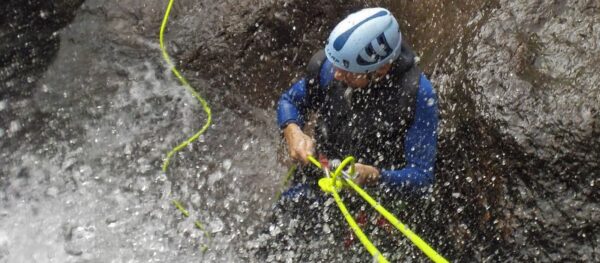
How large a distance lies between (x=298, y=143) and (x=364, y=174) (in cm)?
44

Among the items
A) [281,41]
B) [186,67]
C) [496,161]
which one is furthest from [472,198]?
[186,67]

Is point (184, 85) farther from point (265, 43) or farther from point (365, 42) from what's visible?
point (365, 42)

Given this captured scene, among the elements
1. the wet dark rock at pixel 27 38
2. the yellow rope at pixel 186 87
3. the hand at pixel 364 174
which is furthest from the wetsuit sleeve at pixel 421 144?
the wet dark rock at pixel 27 38

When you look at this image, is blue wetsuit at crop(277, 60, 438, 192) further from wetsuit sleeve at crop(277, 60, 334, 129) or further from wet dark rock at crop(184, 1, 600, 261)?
wet dark rock at crop(184, 1, 600, 261)

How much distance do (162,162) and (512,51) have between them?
2836 mm

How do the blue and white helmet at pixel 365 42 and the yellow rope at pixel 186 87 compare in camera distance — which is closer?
the blue and white helmet at pixel 365 42

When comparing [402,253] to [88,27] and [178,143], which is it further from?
[88,27]

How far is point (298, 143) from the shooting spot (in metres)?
3.09

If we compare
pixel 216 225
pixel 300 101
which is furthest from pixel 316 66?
pixel 216 225

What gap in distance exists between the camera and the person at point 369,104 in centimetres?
290

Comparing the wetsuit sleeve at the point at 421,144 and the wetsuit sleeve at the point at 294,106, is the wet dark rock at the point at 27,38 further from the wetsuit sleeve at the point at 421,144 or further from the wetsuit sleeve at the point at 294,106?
the wetsuit sleeve at the point at 421,144

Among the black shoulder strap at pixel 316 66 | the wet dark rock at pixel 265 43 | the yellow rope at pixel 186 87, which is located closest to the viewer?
the black shoulder strap at pixel 316 66

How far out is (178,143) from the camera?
5.01 metres

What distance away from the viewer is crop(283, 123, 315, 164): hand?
3.02 meters
